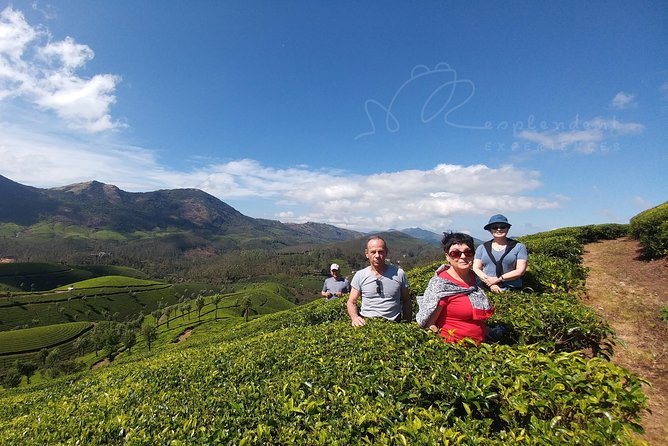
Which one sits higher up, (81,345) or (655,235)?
(655,235)

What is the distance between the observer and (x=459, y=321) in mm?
4973

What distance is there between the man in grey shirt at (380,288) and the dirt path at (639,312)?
10.9 ft

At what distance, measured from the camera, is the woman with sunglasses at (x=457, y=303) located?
4.91m

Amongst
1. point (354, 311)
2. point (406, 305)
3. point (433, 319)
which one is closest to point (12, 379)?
point (354, 311)

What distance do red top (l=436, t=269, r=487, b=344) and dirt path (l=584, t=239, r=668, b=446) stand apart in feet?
6.27

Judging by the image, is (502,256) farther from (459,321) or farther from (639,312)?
(639,312)

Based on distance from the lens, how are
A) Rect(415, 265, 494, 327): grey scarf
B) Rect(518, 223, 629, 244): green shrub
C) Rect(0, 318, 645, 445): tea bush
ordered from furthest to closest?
1. Rect(518, 223, 629, 244): green shrub
2. Rect(415, 265, 494, 327): grey scarf
3. Rect(0, 318, 645, 445): tea bush

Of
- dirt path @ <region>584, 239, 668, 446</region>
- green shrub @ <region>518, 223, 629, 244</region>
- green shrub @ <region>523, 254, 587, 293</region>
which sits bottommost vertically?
dirt path @ <region>584, 239, 668, 446</region>

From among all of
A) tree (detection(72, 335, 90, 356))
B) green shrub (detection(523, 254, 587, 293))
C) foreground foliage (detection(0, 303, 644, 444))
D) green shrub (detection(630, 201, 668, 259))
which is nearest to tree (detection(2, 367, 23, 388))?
tree (detection(72, 335, 90, 356))

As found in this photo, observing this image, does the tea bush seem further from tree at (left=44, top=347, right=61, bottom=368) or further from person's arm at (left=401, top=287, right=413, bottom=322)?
tree at (left=44, top=347, right=61, bottom=368)

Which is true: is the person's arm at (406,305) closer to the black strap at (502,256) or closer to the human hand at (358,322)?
the human hand at (358,322)

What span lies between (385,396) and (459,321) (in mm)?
2028

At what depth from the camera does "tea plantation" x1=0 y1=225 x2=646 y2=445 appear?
118 inches

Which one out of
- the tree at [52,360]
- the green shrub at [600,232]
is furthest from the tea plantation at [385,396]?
the tree at [52,360]
